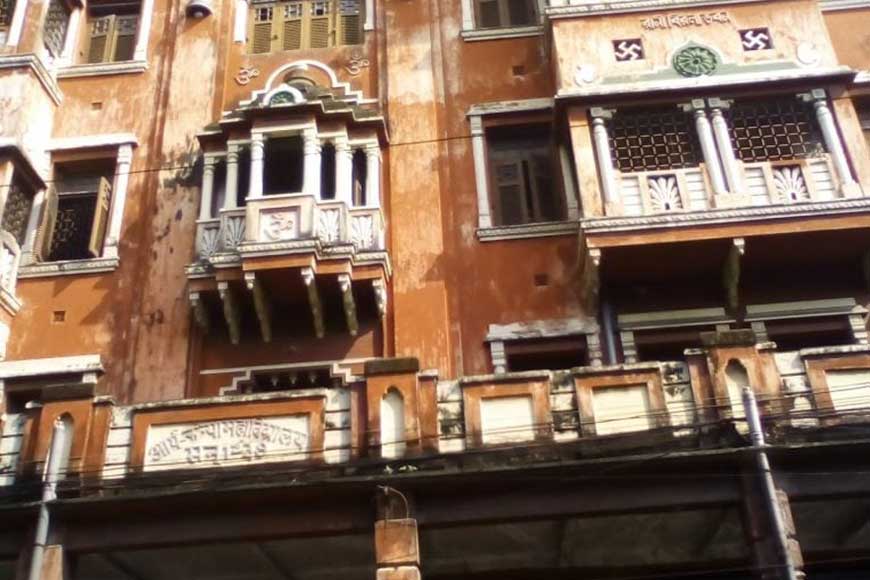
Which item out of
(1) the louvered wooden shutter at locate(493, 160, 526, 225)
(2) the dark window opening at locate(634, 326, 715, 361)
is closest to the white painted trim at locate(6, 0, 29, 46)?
(1) the louvered wooden shutter at locate(493, 160, 526, 225)

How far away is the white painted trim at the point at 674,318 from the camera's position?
13.9 metres

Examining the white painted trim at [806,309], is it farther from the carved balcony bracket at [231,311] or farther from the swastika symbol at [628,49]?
the carved balcony bracket at [231,311]

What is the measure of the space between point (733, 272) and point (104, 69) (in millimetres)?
11533

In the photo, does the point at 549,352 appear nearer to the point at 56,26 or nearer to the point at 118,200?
the point at 118,200

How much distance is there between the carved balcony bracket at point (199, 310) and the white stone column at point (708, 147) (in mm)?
7805

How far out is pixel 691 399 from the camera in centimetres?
1015

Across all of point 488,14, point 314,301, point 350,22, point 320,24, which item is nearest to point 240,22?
point 320,24

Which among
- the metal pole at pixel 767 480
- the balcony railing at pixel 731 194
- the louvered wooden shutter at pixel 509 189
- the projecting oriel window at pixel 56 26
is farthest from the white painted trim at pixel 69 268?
the metal pole at pixel 767 480

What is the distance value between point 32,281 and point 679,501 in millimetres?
10789

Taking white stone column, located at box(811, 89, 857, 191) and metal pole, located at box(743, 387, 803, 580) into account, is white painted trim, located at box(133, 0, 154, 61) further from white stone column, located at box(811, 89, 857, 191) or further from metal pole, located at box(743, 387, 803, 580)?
metal pole, located at box(743, 387, 803, 580)

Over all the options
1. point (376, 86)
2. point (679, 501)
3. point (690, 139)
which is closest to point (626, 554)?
point (679, 501)

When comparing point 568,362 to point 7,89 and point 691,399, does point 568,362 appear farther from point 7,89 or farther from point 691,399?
point 7,89

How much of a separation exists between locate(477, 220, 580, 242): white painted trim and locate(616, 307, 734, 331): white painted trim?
174 centimetres

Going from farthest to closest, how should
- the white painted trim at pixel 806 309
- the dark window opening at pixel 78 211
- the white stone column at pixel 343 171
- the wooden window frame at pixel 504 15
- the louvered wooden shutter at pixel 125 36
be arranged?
the louvered wooden shutter at pixel 125 36, the wooden window frame at pixel 504 15, the dark window opening at pixel 78 211, the white stone column at pixel 343 171, the white painted trim at pixel 806 309
